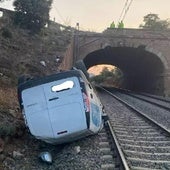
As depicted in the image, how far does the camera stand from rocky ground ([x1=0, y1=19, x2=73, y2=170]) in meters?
10.4

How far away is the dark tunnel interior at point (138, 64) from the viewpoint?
41.4 metres

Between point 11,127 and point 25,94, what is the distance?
998 millimetres

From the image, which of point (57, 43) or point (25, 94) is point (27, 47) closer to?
A: point (57, 43)

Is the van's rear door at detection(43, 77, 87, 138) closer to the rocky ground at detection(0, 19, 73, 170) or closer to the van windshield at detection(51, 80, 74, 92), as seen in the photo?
the van windshield at detection(51, 80, 74, 92)

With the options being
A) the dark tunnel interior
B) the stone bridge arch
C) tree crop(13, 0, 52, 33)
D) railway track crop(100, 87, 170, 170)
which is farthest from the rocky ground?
the dark tunnel interior

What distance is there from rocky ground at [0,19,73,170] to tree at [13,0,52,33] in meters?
0.87

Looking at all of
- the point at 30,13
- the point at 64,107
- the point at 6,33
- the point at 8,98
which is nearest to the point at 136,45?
the point at 30,13

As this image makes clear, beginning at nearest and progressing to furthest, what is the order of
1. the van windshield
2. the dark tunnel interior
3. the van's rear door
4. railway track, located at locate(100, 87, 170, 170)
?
railway track, located at locate(100, 87, 170, 170)
the van's rear door
the van windshield
the dark tunnel interior

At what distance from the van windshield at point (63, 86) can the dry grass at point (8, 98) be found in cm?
318

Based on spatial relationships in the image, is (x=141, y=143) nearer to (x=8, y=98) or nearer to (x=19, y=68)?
(x=8, y=98)

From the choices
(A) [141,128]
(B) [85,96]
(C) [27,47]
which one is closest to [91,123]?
(B) [85,96]

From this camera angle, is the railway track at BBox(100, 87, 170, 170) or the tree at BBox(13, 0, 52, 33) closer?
the railway track at BBox(100, 87, 170, 170)

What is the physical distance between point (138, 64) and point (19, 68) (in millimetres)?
28850

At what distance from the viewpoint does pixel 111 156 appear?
9555 millimetres
